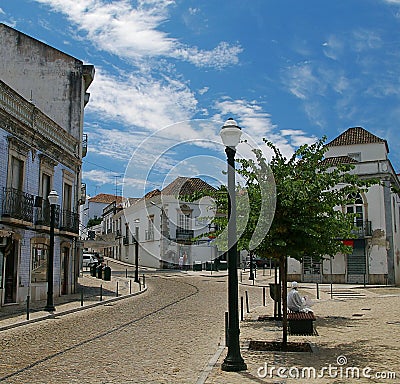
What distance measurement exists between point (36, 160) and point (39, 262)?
4128mm

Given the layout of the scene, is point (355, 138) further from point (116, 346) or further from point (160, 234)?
point (116, 346)

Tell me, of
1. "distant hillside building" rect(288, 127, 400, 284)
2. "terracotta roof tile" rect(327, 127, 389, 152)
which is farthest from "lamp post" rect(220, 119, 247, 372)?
"terracotta roof tile" rect(327, 127, 389, 152)

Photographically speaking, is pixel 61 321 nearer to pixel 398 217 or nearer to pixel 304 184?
pixel 304 184

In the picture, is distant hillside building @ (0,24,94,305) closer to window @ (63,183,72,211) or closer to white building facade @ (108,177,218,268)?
window @ (63,183,72,211)

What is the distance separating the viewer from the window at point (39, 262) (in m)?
21.8

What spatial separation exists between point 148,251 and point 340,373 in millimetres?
47035

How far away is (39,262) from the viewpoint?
22.3m

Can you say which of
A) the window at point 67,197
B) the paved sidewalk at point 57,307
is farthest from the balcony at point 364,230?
the window at point 67,197

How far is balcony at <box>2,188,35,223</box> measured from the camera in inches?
735

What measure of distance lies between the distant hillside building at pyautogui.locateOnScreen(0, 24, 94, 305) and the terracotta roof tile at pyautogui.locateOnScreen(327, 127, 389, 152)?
17.9 m

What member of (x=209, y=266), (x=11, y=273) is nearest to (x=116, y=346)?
(x=11, y=273)

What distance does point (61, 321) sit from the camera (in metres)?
15.8

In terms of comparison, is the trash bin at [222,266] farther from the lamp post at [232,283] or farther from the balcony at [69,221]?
the lamp post at [232,283]

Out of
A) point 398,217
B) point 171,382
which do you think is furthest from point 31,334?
point 398,217
